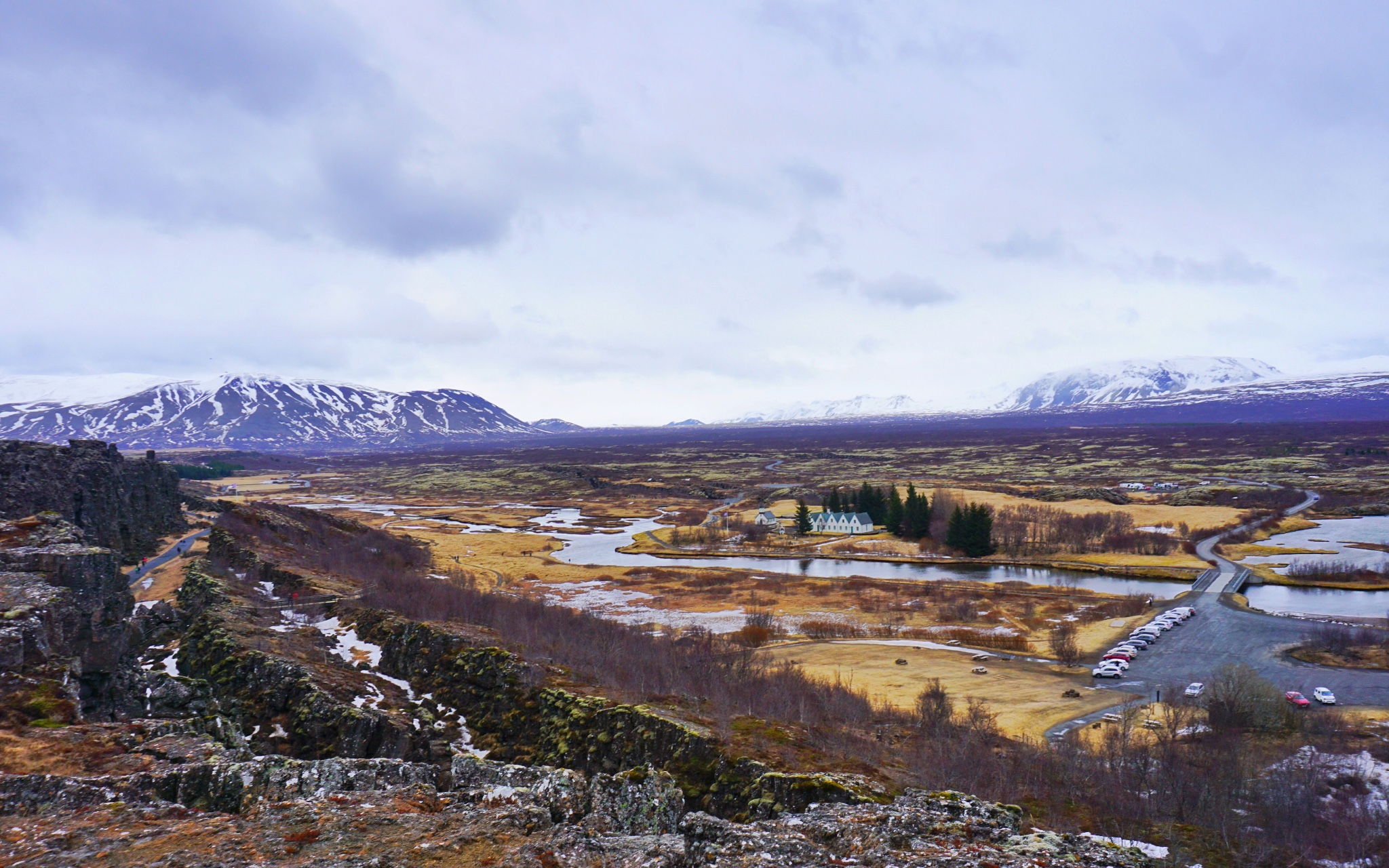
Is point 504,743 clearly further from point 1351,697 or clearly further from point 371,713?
point 1351,697

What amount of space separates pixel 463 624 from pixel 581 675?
31.2 ft

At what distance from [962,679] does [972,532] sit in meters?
56.0

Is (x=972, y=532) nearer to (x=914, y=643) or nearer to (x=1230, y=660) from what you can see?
(x=914, y=643)

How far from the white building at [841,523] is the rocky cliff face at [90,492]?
88841 millimetres

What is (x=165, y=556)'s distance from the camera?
4259 centimetres

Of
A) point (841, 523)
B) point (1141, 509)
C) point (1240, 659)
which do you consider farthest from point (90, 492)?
point (1141, 509)

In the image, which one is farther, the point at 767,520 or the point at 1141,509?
the point at 1141,509

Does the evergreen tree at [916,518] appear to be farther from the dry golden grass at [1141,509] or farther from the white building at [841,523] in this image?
the dry golden grass at [1141,509]

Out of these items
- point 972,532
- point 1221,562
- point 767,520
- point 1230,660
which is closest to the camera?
point 1230,660

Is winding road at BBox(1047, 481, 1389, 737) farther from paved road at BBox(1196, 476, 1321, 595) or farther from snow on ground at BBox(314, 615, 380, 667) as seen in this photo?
snow on ground at BBox(314, 615, 380, 667)

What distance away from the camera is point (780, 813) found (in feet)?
50.3

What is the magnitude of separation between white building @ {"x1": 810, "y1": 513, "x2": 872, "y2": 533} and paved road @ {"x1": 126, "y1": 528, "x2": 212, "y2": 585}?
284 feet

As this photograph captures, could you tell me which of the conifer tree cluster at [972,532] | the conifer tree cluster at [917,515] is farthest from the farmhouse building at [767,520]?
the conifer tree cluster at [972,532]

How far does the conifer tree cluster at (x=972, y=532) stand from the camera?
94125 millimetres
